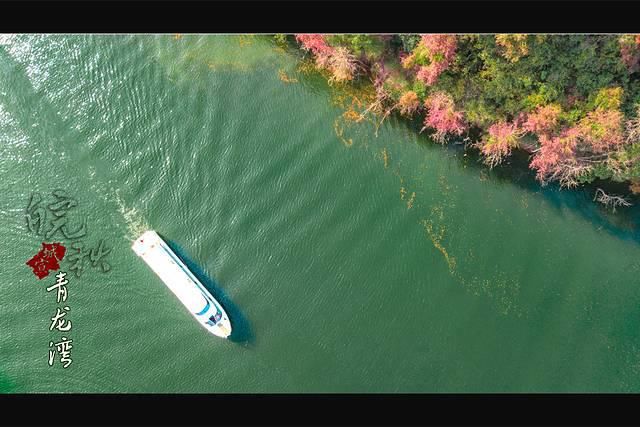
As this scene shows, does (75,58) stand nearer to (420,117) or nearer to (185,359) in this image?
(185,359)

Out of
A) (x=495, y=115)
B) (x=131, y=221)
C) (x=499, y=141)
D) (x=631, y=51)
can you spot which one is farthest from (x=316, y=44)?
(x=631, y=51)

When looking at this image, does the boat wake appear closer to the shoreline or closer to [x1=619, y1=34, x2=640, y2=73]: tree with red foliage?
the shoreline

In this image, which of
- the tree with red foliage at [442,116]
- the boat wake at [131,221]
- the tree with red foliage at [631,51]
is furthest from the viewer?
the boat wake at [131,221]

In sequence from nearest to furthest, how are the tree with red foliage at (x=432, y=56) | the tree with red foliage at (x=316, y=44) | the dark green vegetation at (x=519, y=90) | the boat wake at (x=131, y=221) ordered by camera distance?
the dark green vegetation at (x=519, y=90), the tree with red foliage at (x=432, y=56), the tree with red foliage at (x=316, y=44), the boat wake at (x=131, y=221)

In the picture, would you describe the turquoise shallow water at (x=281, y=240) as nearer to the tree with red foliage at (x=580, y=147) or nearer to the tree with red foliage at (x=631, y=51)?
the tree with red foliage at (x=580, y=147)

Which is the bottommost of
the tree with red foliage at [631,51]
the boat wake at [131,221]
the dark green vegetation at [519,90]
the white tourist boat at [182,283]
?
the white tourist boat at [182,283]

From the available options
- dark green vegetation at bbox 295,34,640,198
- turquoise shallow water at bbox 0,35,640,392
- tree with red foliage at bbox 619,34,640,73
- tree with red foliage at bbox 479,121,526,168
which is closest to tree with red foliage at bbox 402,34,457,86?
dark green vegetation at bbox 295,34,640,198

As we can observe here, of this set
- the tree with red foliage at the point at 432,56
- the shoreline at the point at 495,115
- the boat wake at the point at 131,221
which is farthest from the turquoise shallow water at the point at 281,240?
the tree with red foliage at the point at 432,56

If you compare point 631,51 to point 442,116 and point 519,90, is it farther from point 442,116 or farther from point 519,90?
point 442,116
